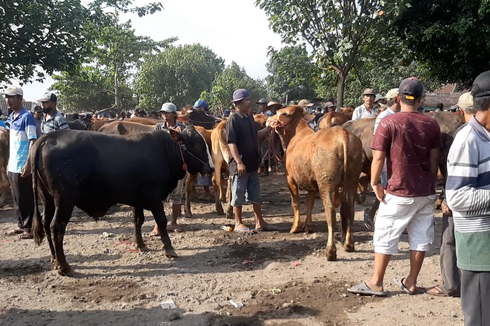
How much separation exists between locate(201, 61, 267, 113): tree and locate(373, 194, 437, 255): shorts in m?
28.7

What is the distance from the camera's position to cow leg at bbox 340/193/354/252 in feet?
20.1

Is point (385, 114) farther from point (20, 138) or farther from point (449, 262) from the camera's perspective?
point (20, 138)

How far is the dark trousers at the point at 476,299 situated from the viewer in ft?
9.37

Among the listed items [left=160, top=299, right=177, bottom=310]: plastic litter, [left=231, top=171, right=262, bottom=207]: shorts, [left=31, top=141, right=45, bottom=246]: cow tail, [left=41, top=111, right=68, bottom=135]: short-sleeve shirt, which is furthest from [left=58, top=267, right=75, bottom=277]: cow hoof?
[left=231, top=171, right=262, bottom=207]: shorts

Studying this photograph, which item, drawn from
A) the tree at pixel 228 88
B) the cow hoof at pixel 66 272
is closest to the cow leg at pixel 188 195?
the cow hoof at pixel 66 272

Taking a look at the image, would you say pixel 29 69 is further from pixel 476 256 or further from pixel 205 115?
pixel 476 256

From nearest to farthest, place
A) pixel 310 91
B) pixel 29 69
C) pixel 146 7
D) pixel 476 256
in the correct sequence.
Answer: pixel 476 256
pixel 29 69
pixel 146 7
pixel 310 91

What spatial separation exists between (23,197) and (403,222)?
231 inches

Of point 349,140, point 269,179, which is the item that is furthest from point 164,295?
point 269,179

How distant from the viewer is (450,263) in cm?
459

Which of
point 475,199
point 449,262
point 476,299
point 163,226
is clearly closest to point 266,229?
point 163,226

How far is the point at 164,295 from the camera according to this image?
5.06 meters

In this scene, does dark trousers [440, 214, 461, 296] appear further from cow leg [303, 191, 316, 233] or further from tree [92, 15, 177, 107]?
tree [92, 15, 177, 107]

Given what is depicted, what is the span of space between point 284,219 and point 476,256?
5.59m
